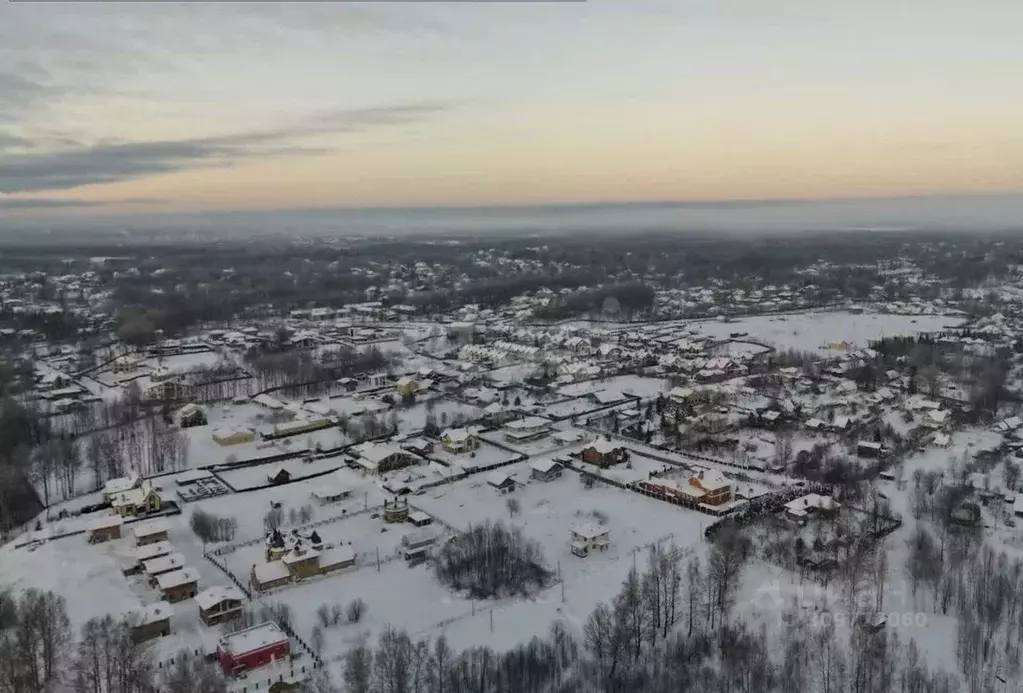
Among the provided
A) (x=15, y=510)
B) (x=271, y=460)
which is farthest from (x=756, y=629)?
(x=15, y=510)

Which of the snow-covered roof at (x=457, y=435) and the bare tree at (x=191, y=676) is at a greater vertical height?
the snow-covered roof at (x=457, y=435)

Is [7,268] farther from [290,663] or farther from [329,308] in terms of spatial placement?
[290,663]

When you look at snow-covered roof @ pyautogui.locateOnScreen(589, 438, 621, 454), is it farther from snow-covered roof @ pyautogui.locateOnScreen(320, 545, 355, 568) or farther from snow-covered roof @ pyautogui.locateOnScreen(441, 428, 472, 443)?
snow-covered roof @ pyautogui.locateOnScreen(320, 545, 355, 568)

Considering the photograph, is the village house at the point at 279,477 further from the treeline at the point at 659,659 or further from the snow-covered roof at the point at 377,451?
the treeline at the point at 659,659

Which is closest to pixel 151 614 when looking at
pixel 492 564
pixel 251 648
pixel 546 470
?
pixel 251 648

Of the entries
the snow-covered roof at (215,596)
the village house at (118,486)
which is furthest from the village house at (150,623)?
the village house at (118,486)

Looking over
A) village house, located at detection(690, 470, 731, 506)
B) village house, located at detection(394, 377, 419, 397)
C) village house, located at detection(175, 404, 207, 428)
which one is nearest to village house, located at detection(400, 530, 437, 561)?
village house, located at detection(690, 470, 731, 506)
